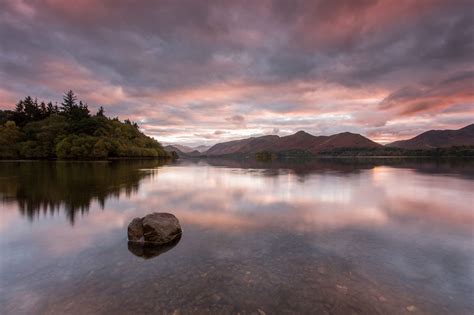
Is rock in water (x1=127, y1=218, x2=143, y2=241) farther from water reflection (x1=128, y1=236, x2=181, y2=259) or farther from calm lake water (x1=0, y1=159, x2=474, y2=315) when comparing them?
calm lake water (x1=0, y1=159, x2=474, y2=315)

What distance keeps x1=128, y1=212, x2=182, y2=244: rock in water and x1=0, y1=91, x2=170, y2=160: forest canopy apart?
106 m

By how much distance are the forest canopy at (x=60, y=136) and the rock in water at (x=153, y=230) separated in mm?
106406

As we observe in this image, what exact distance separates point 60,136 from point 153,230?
122 metres

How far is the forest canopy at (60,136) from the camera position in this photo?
322 ft

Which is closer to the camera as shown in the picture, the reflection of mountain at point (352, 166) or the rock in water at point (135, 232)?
the rock in water at point (135, 232)

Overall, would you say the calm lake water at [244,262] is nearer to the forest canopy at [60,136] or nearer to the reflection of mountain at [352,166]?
the reflection of mountain at [352,166]

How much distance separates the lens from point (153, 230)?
10781 mm

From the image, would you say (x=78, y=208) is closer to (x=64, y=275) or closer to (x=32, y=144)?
(x=64, y=275)

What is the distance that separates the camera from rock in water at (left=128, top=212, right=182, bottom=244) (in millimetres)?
10773

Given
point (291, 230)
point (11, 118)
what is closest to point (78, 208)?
point (291, 230)

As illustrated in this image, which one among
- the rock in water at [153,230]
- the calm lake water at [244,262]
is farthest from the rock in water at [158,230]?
the calm lake water at [244,262]

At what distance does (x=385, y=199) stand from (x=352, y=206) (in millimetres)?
5368

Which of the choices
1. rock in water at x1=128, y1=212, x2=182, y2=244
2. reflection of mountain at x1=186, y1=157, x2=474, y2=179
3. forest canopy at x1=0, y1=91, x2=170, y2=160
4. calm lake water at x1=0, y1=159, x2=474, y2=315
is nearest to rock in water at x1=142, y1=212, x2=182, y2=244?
rock in water at x1=128, y1=212, x2=182, y2=244

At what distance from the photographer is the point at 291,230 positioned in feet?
40.9
